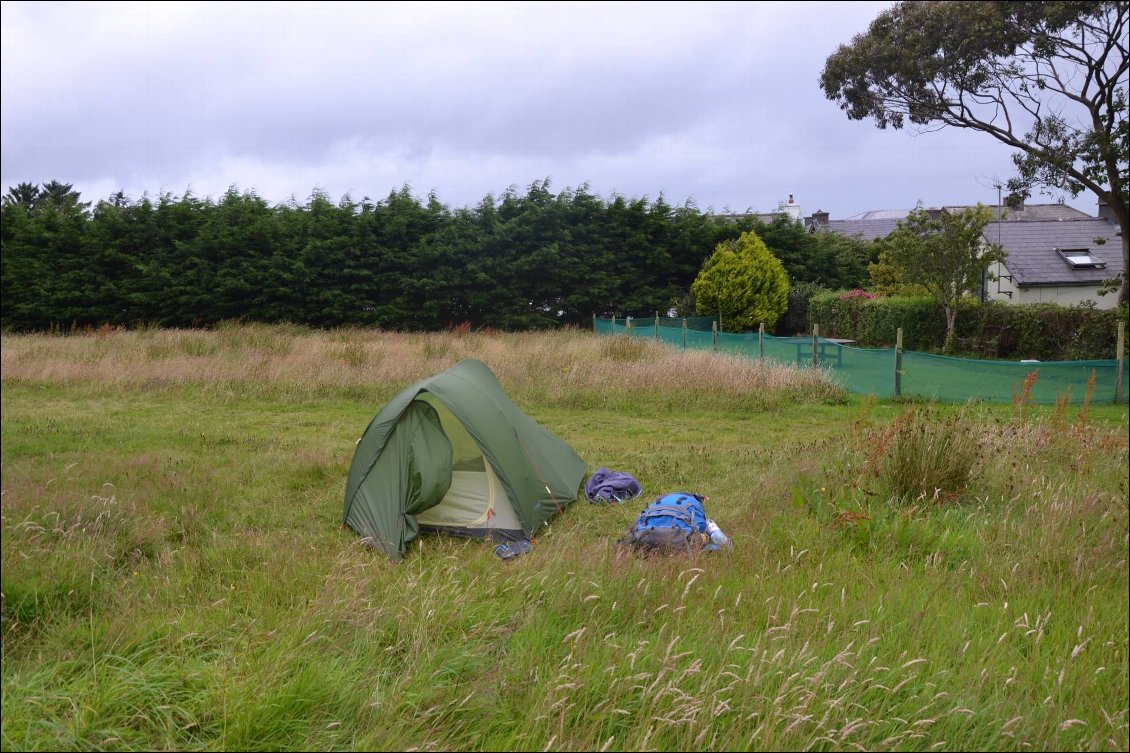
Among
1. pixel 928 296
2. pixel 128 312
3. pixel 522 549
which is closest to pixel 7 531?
pixel 522 549

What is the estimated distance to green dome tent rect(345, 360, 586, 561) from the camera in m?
6.12

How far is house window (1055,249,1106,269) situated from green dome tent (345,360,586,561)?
2522cm

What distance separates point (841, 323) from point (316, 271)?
46.1ft

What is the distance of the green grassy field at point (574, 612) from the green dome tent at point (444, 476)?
0.89 ft

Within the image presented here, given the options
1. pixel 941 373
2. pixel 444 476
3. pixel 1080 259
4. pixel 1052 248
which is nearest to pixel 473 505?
pixel 444 476

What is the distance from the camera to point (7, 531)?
7.30ft

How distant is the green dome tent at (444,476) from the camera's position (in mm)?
6125

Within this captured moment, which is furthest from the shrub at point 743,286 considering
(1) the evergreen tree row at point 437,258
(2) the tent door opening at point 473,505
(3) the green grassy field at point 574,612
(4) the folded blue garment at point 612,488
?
(2) the tent door opening at point 473,505

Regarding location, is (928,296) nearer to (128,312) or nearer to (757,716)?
(128,312)

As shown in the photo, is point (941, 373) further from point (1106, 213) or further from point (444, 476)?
point (1106, 213)

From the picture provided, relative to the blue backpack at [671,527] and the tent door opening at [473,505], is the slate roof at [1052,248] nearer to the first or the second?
the tent door opening at [473,505]

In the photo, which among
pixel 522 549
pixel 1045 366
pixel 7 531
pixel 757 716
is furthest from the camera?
pixel 1045 366

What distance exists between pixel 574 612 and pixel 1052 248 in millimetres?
28674

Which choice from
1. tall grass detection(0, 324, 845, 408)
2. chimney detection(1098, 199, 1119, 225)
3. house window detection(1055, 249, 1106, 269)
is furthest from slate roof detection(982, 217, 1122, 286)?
tall grass detection(0, 324, 845, 408)
